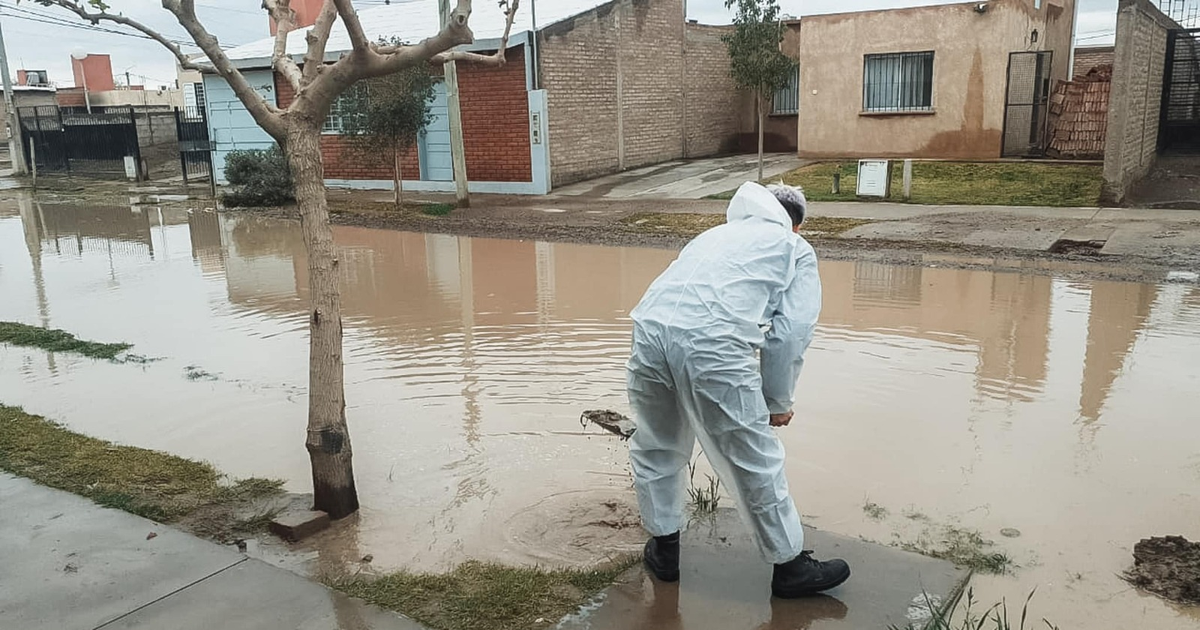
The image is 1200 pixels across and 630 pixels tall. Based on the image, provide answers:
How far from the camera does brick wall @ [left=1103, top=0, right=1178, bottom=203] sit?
14.3 meters

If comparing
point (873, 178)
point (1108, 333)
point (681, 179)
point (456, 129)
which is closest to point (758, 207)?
point (1108, 333)

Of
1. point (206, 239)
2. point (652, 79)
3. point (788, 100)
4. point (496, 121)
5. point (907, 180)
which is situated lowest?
point (206, 239)

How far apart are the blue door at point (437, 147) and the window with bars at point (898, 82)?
8.88m

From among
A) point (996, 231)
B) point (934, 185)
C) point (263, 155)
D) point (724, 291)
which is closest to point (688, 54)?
point (934, 185)

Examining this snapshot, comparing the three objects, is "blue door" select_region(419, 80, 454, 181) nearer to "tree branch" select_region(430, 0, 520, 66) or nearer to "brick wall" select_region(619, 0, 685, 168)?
"brick wall" select_region(619, 0, 685, 168)

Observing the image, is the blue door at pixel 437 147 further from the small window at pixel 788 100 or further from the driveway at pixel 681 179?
the small window at pixel 788 100

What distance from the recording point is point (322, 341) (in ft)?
14.8

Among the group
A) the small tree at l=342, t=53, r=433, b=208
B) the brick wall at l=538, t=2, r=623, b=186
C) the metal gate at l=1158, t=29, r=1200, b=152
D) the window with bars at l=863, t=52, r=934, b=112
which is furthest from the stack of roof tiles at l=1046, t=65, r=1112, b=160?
the small tree at l=342, t=53, r=433, b=208

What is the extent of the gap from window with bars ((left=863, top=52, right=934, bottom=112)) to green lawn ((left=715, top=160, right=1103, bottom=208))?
156 cm

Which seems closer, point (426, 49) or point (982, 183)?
point (426, 49)

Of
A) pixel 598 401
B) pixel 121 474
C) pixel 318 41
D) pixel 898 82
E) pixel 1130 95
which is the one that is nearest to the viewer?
pixel 318 41

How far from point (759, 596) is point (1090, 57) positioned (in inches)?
1002

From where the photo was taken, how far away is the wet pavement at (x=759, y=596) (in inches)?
138

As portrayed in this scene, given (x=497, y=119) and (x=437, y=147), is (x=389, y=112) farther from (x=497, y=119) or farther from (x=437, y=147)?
(x=437, y=147)
